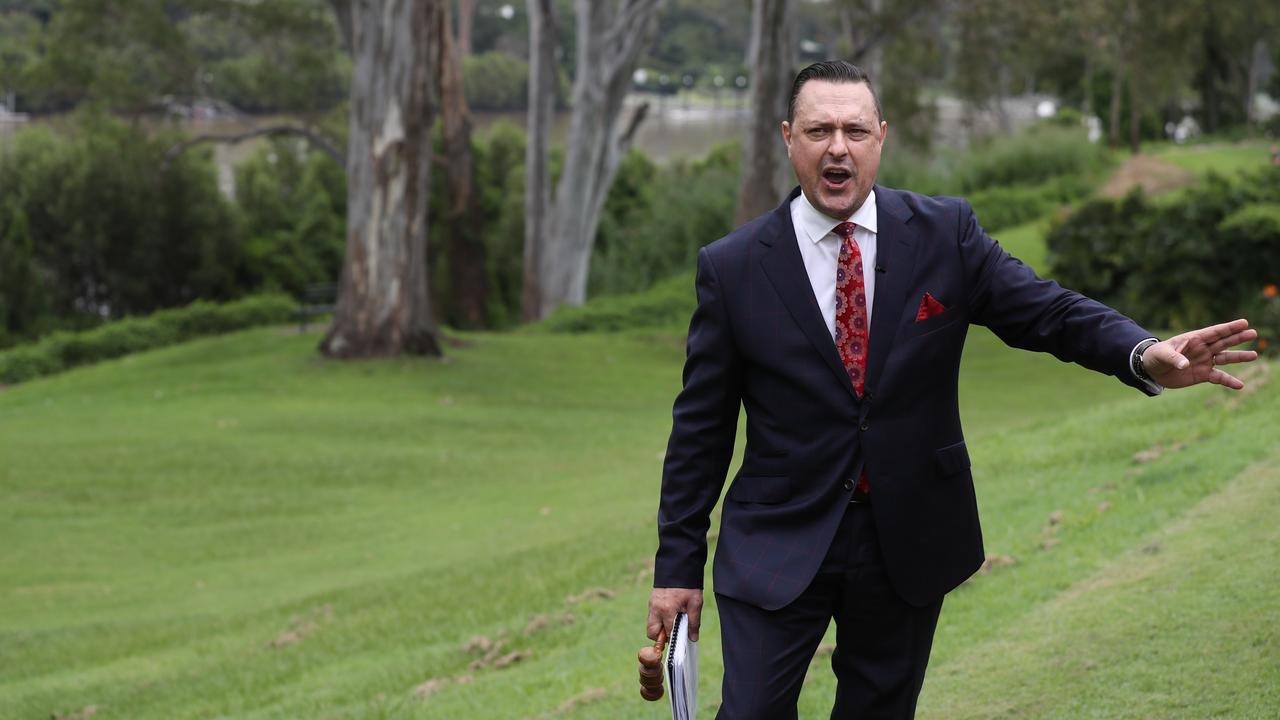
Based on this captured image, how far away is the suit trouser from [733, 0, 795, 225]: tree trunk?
19.9 meters

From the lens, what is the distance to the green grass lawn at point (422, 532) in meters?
6.99

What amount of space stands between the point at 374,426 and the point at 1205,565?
40.3 feet

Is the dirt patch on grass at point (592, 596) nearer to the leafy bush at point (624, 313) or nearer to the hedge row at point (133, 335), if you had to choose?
the leafy bush at point (624, 313)

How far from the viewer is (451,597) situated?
9562mm

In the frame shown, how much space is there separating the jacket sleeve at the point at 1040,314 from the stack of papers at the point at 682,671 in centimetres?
99

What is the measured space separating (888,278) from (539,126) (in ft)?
91.1

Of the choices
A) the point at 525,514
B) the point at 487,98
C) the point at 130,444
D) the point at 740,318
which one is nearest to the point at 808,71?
the point at 740,318

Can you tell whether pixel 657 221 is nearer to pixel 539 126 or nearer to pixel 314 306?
pixel 539 126

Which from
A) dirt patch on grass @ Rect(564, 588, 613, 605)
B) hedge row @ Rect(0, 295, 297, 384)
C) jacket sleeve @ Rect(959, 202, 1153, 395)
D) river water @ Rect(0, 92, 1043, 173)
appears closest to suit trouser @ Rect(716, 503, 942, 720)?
jacket sleeve @ Rect(959, 202, 1153, 395)

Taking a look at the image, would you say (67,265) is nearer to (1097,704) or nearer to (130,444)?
(130,444)

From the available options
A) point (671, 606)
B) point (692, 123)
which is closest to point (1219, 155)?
point (671, 606)

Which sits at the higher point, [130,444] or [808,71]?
[808,71]

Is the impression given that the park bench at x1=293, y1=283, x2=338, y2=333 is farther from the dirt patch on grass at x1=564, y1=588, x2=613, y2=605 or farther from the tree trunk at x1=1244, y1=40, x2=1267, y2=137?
the tree trunk at x1=1244, y1=40, x2=1267, y2=137

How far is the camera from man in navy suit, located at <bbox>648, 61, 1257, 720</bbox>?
3.51 meters
